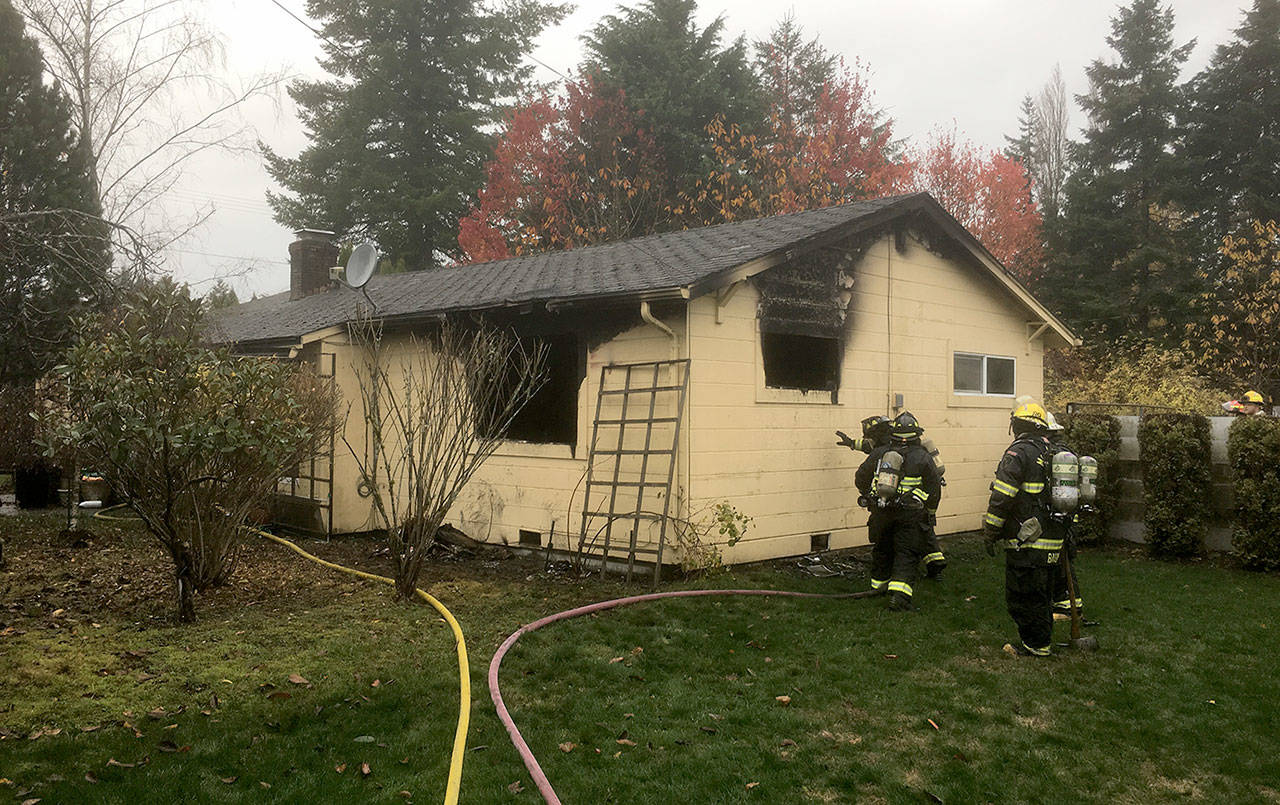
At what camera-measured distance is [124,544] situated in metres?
10.0

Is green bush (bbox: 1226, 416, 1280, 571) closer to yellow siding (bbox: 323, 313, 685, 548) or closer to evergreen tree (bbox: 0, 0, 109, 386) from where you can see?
yellow siding (bbox: 323, 313, 685, 548)

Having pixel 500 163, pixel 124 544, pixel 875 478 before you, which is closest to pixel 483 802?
pixel 875 478

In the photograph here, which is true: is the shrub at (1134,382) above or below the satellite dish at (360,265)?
below

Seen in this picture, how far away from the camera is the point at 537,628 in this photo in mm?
6523

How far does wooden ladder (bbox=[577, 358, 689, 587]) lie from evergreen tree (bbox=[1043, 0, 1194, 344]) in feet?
66.0

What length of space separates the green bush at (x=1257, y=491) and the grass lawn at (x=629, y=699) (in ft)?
5.54

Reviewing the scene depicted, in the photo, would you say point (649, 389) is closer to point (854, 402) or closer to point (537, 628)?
point (537, 628)

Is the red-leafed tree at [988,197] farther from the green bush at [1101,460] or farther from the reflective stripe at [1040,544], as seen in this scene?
the reflective stripe at [1040,544]

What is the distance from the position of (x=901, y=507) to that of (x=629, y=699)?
11.7 ft

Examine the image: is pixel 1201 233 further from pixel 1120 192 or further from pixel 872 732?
pixel 872 732

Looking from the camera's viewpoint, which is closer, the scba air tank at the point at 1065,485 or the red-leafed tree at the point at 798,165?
the scba air tank at the point at 1065,485

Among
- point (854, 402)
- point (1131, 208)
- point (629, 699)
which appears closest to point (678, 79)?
point (1131, 208)

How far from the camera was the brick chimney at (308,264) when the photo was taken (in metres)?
18.5

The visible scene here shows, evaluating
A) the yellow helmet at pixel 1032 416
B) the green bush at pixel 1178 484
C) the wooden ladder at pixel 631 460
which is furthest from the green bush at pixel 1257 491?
the wooden ladder at pixel 631 460
